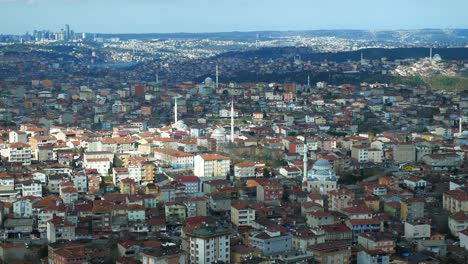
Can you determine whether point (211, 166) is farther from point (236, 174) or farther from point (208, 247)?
point (208, 247)

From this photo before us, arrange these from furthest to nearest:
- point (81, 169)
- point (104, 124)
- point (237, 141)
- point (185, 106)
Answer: point (185, 106)
point (104, 124)
point (237, 141)
point (81, 169)

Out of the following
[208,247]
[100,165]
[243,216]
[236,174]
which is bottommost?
[236,174]

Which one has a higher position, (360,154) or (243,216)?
(243,216)

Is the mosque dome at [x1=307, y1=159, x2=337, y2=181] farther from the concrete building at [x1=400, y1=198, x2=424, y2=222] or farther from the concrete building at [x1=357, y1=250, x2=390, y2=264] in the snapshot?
the concrete building at [x1=357, y1=250, x2=390, y2=264]

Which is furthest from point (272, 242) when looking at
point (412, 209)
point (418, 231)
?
point (412, 209)

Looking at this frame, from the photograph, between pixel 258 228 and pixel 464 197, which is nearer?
pixel 258 228

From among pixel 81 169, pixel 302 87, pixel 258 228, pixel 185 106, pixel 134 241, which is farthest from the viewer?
pixel 302 87

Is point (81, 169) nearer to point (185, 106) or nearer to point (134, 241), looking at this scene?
point (134, 241)

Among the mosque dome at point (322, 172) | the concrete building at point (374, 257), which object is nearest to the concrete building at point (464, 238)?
the concrete building at point (374, 257)

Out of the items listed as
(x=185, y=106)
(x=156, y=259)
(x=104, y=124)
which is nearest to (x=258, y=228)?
(x=156, y=259)
